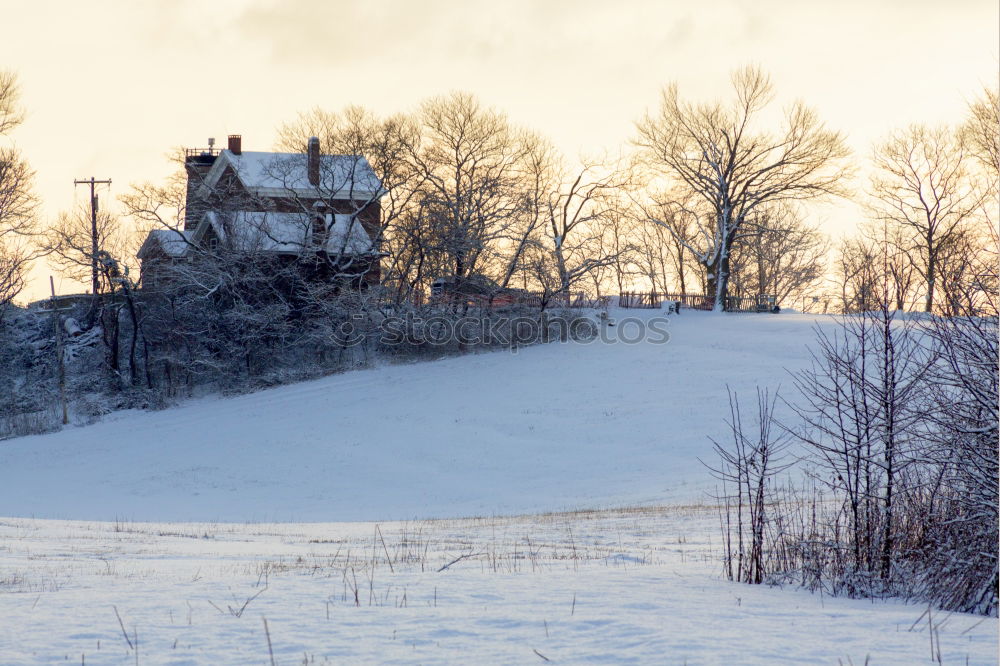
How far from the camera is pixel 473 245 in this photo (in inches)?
1789

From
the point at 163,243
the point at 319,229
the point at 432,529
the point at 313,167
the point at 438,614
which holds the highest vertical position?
the point at 313,167

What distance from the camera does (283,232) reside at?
46562 millimetres

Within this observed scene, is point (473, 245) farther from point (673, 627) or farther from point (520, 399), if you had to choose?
point (673, 627)

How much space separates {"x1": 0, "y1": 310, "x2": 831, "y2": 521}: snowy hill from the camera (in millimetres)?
25391

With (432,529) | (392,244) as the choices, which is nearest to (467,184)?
(392,244)

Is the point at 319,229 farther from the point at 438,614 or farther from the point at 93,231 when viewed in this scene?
the point at 438,614

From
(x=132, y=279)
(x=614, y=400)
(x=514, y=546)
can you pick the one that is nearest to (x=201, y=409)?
(x=132, y=279)

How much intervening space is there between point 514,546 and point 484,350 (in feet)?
103

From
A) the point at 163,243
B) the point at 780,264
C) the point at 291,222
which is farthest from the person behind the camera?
the point at 780,264

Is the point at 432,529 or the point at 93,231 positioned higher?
the point at 93,231

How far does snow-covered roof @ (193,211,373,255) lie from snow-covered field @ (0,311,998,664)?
7.18 m

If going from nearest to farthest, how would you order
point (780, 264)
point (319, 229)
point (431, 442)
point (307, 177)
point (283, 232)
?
point (431, 442), point (283, 232), point (319, 229), point (307, 177), point (780, 264)

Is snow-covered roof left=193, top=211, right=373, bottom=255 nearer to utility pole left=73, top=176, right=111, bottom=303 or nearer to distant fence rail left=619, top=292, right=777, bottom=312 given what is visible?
utility pole left=73, top=176, right=111, bottom=303

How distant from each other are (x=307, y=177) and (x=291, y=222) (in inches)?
113
